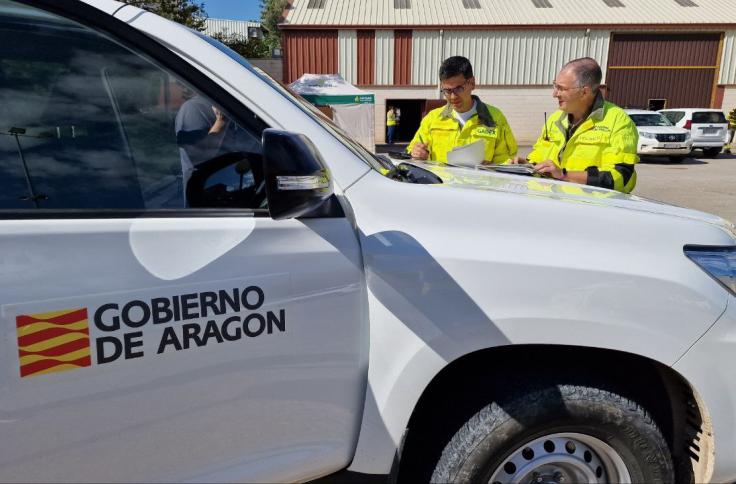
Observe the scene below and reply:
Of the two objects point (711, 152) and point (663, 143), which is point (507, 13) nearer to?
point (711, 152)

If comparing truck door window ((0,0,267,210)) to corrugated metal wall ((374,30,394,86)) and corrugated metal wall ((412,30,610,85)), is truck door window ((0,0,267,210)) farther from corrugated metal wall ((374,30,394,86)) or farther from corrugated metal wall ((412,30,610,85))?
corrugated metal wall ((374,30,394,86))

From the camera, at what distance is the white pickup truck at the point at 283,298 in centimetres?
124

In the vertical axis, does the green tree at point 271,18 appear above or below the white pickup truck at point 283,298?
above

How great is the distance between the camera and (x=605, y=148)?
10.4 feet

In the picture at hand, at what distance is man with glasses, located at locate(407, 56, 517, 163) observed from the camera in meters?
3.80

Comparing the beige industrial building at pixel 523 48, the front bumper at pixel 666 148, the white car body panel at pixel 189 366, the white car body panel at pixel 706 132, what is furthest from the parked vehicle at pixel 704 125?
the white car body panel at pixel 189 366

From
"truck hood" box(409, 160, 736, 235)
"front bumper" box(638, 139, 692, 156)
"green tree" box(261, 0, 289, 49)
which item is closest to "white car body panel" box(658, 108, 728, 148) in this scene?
"front bumper" box(638, 139, 692, 156)

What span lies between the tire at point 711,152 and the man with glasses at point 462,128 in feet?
59.7

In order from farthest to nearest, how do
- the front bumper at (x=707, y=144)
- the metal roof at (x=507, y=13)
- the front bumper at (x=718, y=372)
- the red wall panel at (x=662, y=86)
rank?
the red wall panel at (x=662, y=86) < the metal roof at (x=507, y=13) < the front bumper at (x=707, y=144) < the front bumper at (x=718, y=372)

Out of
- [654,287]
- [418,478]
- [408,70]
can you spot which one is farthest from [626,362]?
[408,70]

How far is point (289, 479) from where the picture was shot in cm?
149

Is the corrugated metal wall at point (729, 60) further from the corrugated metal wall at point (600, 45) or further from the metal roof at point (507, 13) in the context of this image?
the corrugated metal wall at point (600, 45)

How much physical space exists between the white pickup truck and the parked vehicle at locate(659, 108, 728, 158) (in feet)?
62.9

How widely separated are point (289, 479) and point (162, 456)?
36 cm
